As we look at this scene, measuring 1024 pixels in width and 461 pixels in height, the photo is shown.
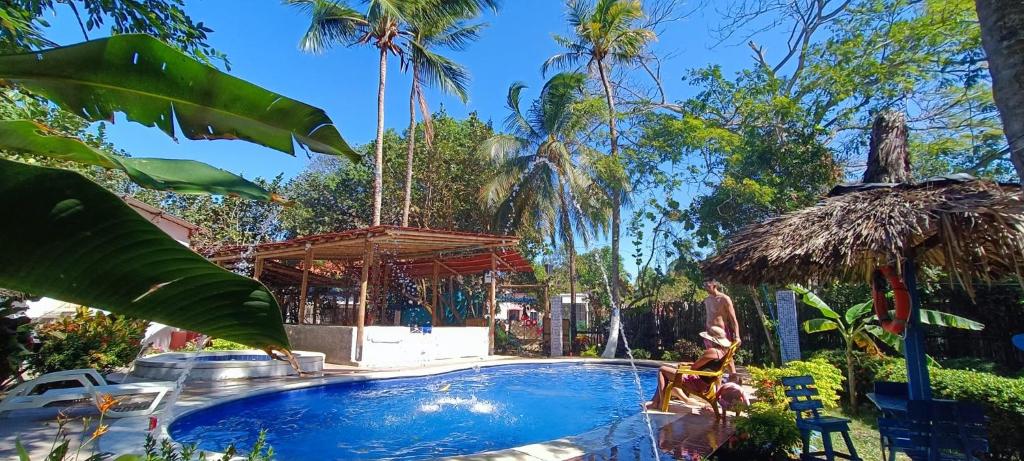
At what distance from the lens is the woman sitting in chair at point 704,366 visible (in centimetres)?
655

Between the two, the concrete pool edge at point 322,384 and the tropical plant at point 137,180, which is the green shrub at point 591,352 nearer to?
the concrete pool edge at point 322,384

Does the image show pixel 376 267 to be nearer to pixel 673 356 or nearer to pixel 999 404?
pixel 673 356

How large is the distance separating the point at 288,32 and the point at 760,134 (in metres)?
16.3

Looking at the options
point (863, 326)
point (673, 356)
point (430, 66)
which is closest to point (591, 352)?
point (673, 356)

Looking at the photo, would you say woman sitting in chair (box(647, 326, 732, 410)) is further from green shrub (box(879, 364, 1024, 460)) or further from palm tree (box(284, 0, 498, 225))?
palm tree (box(284, 0, 498, 225))

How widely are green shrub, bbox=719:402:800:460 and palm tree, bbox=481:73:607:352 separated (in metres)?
15.0

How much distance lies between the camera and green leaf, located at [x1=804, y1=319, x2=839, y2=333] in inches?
340

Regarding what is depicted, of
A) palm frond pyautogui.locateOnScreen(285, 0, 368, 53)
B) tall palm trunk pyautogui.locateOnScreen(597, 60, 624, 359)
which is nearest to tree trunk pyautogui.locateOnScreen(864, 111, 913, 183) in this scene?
tall palm trunk pyautogui.locateOnScreen(597, 60, 624, 359)

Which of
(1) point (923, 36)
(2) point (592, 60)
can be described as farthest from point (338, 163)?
(1) point (923, 36)

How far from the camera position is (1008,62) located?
6.89 ft

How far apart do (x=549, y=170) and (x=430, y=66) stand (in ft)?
21.0

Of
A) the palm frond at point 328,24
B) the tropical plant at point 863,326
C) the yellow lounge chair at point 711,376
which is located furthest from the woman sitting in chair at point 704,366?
the palm frond at point 328,24

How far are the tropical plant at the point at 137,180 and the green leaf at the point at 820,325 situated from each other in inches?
378

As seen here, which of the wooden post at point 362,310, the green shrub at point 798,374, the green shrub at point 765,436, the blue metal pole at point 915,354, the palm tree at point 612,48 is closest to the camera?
the blue metal pole at point 915,354
